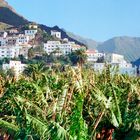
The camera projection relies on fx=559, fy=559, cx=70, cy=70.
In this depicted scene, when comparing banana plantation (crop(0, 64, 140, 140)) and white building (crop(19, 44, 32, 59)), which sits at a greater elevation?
white building (crop(19, 44, 32, 59))

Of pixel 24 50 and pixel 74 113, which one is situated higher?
pixel 24 50

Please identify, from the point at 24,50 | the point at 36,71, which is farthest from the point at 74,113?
the point at 24,50

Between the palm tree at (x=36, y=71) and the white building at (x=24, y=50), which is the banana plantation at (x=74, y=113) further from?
the white building at (x=24, y=50)

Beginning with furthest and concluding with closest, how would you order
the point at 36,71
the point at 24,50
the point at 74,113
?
1. the point at 24,50
2. the point at 36,71
3. the point at 74,113

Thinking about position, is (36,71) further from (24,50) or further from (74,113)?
(24,50)

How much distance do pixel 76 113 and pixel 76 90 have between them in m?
0.31

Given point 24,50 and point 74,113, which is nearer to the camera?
point 74,113

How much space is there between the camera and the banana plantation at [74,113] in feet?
22.5

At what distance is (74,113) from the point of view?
6.93 m

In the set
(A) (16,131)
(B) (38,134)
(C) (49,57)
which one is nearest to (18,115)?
(A) (16,131)

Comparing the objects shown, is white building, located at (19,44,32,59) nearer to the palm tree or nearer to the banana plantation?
the palm tree

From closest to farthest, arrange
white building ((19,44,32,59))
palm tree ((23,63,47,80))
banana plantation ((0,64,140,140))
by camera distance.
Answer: banana plantation ((0,64,140,140))
palm tree ((23,63,47,80))
white building ((19,44,32,59))

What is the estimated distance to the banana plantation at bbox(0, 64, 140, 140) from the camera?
22.5 ft

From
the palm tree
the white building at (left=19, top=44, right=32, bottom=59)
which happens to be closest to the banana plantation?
the palm tree
